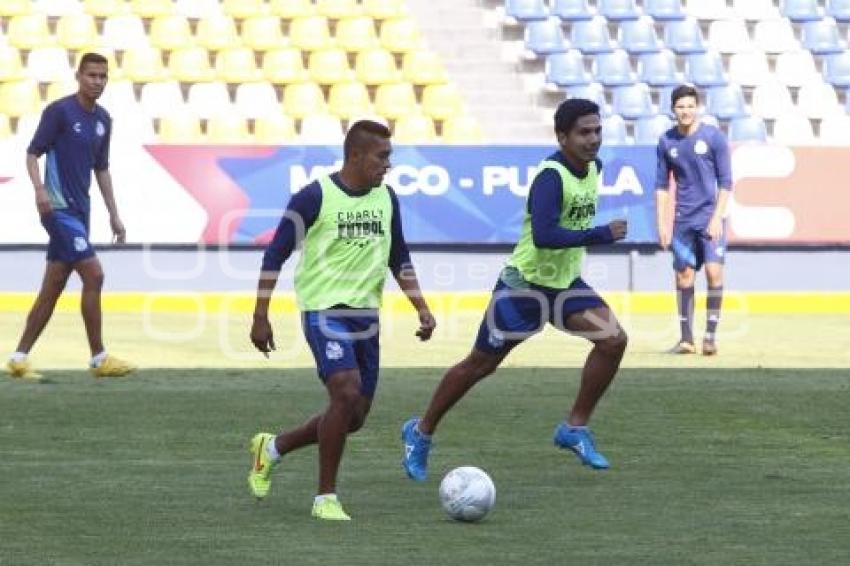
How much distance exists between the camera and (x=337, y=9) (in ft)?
97.6

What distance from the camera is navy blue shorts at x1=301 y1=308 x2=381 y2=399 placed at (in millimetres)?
10320

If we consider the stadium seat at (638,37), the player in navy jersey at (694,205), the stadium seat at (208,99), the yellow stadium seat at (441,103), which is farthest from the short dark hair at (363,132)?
the stadium seat at (638,37)

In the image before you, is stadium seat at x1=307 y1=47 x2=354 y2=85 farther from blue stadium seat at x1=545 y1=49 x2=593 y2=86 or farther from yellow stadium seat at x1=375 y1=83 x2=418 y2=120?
blue stadium seat at x1=545 y1=49 x2=593 y2=86

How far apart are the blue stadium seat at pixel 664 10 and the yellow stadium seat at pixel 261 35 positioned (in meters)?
5.20

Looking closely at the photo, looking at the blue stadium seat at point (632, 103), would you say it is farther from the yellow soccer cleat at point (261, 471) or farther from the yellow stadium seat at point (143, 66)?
the yellow soccer cleat at point (261, 471)

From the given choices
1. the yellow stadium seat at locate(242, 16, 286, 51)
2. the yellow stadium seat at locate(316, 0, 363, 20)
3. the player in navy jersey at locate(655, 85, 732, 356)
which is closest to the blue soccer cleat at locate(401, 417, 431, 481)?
the player in navy jersey at locate(655, 85, 732, 356)

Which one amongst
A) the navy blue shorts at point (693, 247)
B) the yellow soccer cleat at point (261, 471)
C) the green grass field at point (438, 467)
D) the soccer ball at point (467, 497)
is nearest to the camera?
the green grass field at point (438, 467)

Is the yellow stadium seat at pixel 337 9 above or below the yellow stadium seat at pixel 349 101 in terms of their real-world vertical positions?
above

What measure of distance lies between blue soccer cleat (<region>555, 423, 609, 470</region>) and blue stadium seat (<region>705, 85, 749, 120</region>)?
17945 millimetres

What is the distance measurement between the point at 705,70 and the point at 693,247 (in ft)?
34.7

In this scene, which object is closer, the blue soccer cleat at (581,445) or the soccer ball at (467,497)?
the soccer ball at (467,497)

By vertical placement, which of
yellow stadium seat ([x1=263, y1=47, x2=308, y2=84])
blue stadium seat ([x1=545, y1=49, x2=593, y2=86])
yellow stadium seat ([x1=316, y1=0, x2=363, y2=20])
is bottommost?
blue stadium seat ([x1=545, y1=49, x2=593, y2=86])

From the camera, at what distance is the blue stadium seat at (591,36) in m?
30.0

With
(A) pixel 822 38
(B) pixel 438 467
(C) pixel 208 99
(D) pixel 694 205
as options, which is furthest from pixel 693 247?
(A) pixel 822 38
